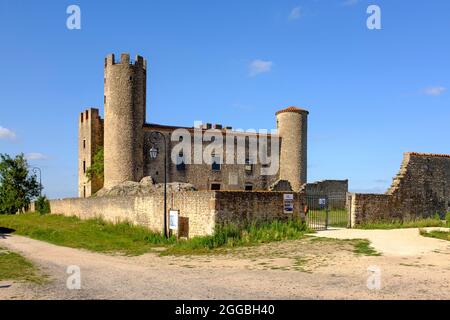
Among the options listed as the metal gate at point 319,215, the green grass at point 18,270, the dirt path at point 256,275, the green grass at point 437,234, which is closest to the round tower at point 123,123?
the metal gate at point 319,215

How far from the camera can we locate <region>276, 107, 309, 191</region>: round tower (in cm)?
4791

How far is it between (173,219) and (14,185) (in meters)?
41.0

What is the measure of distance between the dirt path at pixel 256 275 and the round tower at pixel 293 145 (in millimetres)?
31247

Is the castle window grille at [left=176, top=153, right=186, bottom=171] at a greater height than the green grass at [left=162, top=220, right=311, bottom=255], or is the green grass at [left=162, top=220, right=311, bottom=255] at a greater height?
the castle window grille at [left=176, top=153, right=186, bottom=171]

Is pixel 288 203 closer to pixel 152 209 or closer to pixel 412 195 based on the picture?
pixel 152 209

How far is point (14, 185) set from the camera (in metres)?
54.8

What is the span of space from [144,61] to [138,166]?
34.1 ft

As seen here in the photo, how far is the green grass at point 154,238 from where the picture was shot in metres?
18.0

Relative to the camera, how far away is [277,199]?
64.6 feet

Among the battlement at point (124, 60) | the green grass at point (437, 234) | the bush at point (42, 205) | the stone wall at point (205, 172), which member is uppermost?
the battlement at point (124, 60)

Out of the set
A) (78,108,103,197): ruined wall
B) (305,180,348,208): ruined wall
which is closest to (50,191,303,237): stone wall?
(305,180,348,208): ruined wall

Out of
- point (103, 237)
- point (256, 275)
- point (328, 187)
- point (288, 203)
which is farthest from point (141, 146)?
point (256, 275)

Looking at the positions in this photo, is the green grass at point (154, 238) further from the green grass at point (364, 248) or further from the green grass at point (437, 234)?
the green grass at point (437, 234)

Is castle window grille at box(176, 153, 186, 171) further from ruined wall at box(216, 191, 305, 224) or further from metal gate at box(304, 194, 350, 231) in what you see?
ruined wall at box(216, 191, 305, 224)
